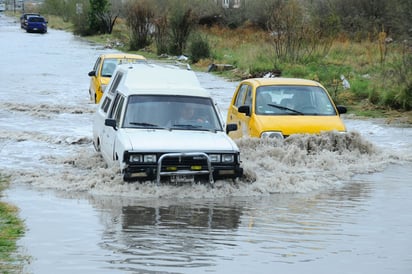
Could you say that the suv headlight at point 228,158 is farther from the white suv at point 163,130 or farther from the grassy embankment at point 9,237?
the grassy embankment at point 9,237

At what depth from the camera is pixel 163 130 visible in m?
12.2

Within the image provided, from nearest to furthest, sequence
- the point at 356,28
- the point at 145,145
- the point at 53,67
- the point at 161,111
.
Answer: the point at 145,145
the point at 161,111
the point at 53,67
the point at 356,28

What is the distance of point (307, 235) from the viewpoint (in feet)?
31.0

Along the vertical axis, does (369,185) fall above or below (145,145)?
below

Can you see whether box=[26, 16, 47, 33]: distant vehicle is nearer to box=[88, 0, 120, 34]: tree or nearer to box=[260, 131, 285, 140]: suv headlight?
box=[88, 0, 120, 34]: tree

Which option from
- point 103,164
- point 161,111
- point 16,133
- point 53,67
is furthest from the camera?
point 53,67

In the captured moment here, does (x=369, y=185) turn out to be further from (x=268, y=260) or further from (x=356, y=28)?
(x=356, y=28)

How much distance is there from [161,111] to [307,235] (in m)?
4.06

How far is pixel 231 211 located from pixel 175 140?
1.50 meters

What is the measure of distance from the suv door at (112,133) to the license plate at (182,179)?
121 centimetres

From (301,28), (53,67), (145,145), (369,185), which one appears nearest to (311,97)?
(369,185)

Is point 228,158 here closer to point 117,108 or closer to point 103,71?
point 117,108

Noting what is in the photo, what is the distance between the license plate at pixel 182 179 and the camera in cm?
1146

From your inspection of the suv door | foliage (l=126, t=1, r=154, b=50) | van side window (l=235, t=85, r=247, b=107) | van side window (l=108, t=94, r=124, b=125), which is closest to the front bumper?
the suv door
